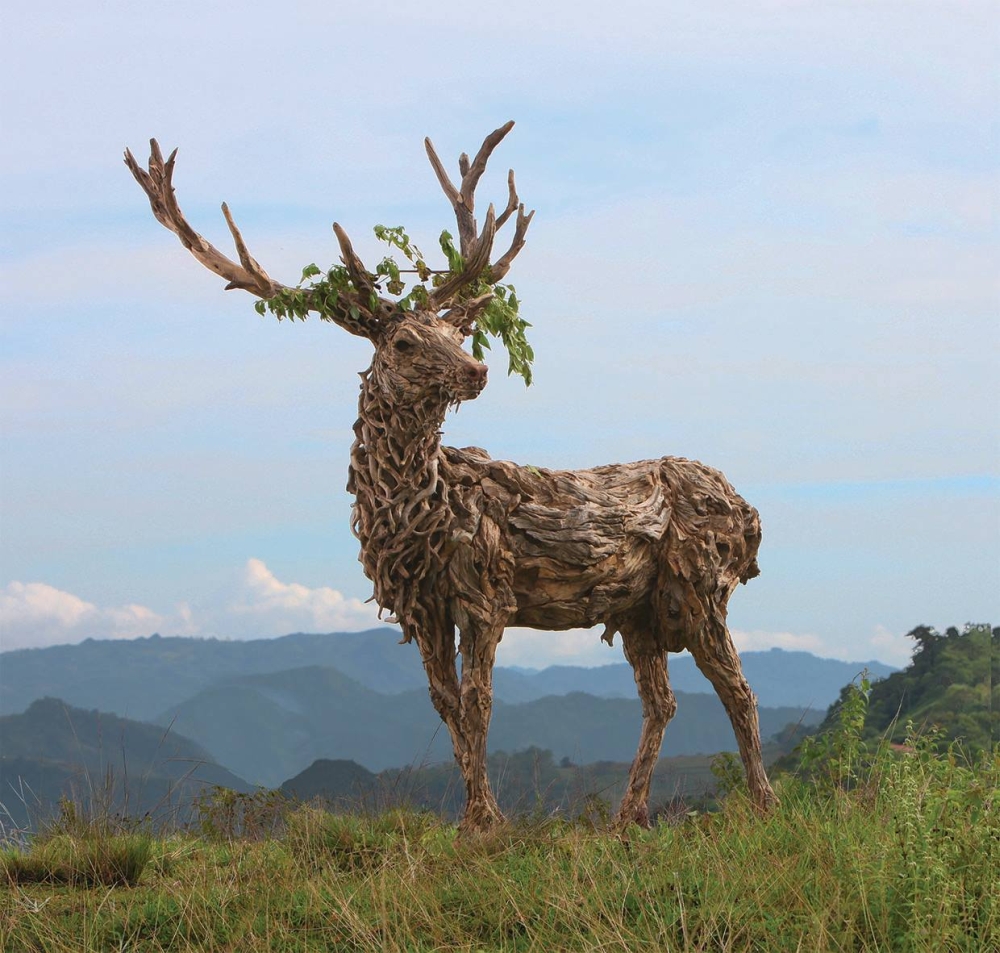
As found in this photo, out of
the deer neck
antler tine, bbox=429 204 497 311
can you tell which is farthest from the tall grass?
antler tine, bbox=429 204 497 311

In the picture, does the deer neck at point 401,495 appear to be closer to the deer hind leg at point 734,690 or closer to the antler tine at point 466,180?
the antler tine at point 466,180

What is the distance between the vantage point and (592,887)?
584 centimetres

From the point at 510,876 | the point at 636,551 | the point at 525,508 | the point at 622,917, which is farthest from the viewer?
the point at 636,551

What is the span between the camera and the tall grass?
5.18 meters

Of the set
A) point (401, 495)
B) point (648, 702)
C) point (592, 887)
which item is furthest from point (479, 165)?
point (592, 887)

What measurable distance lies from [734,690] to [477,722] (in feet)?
7.17

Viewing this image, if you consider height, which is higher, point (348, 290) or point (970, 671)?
point (348, 290)

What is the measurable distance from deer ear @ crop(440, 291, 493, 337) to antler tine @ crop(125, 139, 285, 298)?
1.03 m

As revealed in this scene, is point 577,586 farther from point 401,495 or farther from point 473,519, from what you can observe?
point 401,495

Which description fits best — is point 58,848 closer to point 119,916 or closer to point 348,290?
point 119,916

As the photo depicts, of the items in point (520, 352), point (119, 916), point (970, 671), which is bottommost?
point (119, 916)

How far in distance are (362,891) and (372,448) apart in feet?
8.06

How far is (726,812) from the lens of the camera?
24.5ft

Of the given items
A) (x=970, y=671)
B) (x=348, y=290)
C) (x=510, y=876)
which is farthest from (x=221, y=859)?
(x=970, y=671)
